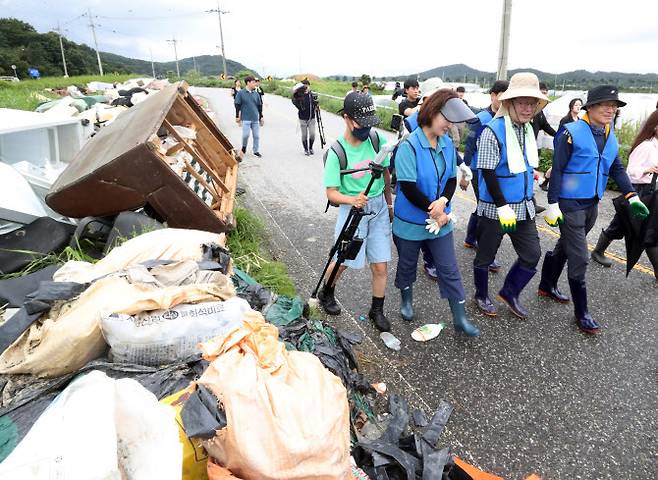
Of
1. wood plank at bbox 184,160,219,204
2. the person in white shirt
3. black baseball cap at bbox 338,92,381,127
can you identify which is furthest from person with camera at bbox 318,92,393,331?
the person in white shirt

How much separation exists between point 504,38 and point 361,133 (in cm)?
875

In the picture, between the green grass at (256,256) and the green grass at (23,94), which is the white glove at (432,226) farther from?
the green grass at (23,94)

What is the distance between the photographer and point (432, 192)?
10.6 ft

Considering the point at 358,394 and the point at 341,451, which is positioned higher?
the point at 341,451

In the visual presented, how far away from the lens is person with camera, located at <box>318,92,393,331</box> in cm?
316

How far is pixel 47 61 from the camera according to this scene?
6034 centimetres

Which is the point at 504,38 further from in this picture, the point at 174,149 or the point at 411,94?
the point at 174,149

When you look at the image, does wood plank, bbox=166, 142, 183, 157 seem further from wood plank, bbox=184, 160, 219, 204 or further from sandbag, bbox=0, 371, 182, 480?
sandbag, bbox=0, 371, 182, 480

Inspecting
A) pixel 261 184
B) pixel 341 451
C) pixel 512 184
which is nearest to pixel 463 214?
pixel 512 184

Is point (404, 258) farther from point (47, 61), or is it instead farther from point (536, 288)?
point (47, 61)

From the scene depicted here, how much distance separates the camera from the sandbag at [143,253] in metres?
2.65

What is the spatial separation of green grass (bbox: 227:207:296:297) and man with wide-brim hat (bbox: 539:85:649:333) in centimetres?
236

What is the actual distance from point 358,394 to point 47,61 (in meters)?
74.7

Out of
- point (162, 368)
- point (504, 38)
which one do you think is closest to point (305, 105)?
point (504, 38)
